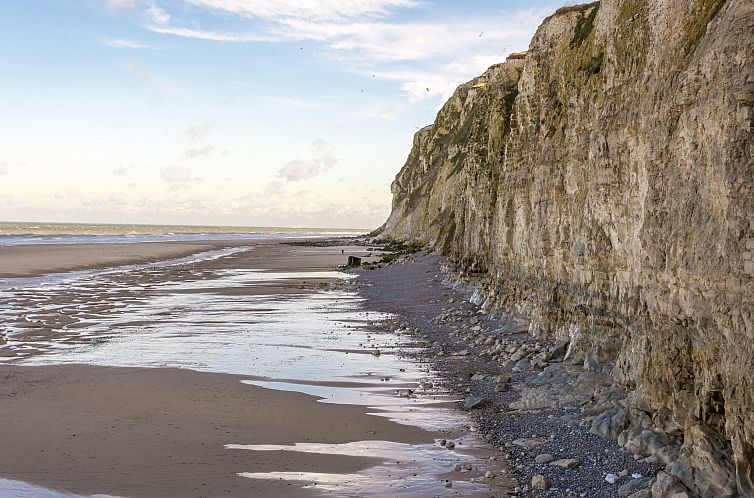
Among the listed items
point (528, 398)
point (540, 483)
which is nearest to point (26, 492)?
point (540, 483)

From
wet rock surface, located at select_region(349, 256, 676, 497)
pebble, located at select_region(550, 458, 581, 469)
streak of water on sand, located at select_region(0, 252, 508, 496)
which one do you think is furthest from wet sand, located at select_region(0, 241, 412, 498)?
pebble, located at select_region(550, 458, 581, 469)

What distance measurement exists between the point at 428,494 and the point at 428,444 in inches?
71.1

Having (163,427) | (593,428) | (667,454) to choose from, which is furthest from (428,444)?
(163,427)

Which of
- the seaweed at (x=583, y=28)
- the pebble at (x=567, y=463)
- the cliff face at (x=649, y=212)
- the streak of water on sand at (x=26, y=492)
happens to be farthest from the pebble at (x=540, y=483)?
the seaweed at (x=583, y=28)

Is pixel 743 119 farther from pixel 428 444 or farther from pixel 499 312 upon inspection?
pixel 499 312

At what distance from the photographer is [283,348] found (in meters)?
17.3

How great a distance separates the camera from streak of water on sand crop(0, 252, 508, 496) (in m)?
8.95

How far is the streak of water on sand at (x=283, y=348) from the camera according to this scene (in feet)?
29.4

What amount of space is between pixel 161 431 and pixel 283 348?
698cm

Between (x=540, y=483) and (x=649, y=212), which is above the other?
(x=649, y=212)

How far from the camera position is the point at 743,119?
691 cm

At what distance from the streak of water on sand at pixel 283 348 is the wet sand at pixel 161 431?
0.34 meters

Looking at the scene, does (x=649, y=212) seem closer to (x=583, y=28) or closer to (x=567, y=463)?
(x=567, y=463)

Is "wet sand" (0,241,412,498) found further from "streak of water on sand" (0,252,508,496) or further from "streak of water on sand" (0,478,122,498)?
"streak of water on sand" (0,252,508,496)
